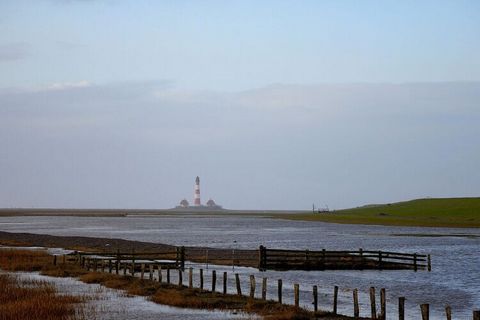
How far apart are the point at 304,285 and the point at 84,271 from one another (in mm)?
14404

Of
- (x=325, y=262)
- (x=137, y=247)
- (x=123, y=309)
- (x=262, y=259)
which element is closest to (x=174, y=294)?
(x=123, y=309)

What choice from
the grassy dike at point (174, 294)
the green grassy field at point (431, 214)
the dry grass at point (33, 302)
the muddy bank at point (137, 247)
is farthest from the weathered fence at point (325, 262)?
the green grassy field at point (431, 214)

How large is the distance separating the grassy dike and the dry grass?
409cm

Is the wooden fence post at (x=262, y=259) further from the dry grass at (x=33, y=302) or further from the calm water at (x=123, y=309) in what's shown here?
the dry grass at (x=33, y=302)

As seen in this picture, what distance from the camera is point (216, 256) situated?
66375mm

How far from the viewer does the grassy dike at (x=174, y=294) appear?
104ft

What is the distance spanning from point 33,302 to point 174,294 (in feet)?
25.1

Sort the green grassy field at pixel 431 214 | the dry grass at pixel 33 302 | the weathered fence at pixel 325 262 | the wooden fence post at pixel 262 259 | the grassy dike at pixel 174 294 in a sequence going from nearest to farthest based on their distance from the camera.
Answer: the dry grass at pixel 33 302 → the grassy dike at pixel 174 294 → the wooden fence post at pixel 262 259 → the weathered fence at pixel 325 262 → the green grassy field at pixel 431 214

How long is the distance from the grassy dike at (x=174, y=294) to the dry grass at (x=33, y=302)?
409 cm

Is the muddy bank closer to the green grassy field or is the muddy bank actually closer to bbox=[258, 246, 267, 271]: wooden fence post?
bbox=[258, 246, 267, 271]: wooden fence post

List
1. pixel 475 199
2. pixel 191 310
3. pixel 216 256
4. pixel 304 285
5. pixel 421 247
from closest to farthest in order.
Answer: pixel 191 310 < pixel 304 285 < pixel 216 256 < pixel 421 247 < pixel 475 199

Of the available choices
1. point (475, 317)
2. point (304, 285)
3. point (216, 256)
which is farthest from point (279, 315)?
point (216, 256)

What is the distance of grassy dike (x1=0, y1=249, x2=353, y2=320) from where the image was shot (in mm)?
31739

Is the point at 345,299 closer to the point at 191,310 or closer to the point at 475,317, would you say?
the point at 191,310
